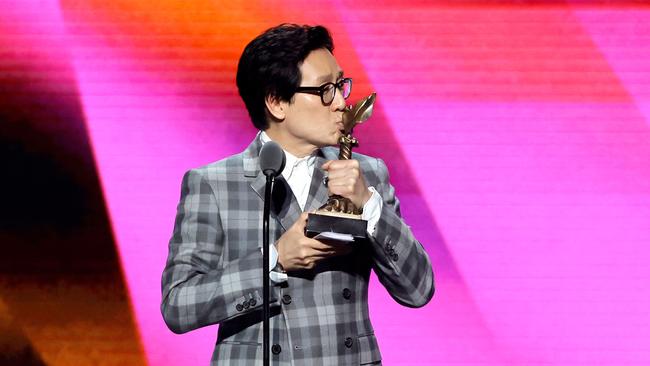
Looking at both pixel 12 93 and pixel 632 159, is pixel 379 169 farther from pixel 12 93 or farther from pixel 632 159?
pixel 12 93

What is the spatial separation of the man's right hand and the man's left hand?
0.24ft

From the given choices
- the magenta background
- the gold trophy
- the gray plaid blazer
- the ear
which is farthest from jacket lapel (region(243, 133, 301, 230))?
the magenta background

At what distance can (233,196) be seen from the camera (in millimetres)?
2080

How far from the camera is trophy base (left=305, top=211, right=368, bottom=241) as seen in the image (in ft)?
5.98

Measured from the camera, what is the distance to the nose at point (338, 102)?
2.07 meters

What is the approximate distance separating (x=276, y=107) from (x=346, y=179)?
0.36m

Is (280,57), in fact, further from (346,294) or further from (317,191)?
(346,294)

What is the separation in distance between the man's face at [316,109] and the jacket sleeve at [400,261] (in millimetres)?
181

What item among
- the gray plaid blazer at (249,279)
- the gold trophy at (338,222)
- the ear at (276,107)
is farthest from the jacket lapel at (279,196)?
the gold trophy at (338,222)

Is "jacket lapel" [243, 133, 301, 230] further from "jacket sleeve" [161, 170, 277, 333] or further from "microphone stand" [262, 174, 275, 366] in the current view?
"microphone stand" [262, 174, 275, 366]

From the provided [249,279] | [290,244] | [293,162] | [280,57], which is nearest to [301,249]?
[290,244]

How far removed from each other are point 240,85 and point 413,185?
122cm

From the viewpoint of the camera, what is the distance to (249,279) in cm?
192

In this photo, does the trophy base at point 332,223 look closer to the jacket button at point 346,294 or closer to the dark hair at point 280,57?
the jacket button at point 346,294
